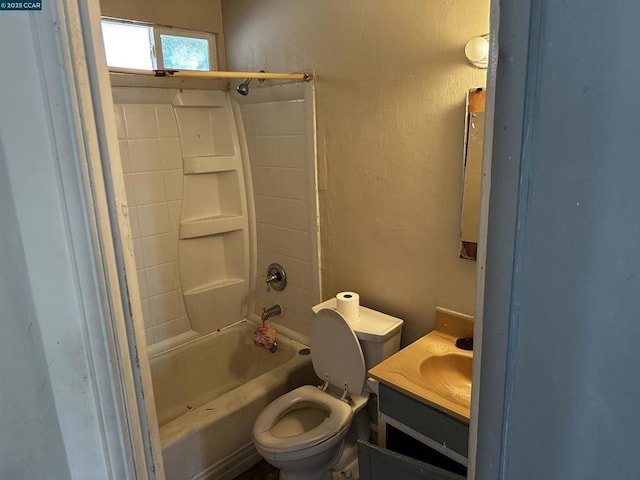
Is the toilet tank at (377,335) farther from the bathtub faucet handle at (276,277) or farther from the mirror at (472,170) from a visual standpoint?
the bathtub faucet handle at (276,277)

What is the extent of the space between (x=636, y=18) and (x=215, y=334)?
8.65 ft

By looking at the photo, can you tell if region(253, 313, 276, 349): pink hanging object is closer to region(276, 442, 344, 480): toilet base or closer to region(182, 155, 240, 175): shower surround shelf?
region(276, 442, 344, 480): toilet base

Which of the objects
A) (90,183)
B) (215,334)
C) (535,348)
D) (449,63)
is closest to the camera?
(535,348)

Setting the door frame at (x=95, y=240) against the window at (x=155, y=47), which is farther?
the window at (x=155, y=47)

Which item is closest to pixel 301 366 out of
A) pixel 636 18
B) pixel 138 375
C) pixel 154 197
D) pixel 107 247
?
pixel 154 197

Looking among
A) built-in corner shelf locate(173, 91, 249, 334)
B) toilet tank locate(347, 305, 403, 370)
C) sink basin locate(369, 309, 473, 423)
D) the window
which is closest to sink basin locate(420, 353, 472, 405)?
sink basin locate(369, 309, 473, 423)

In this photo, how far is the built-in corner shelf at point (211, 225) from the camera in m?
2.54

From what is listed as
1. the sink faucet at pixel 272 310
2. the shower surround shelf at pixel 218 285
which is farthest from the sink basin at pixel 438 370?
the shower surround shelf at pixel 218 285

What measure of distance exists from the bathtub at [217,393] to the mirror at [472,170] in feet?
3.66

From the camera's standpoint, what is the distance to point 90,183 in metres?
0.68

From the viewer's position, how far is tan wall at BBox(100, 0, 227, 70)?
7.08 feet

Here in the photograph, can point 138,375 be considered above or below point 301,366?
above

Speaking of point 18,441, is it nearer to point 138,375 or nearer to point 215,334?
point 138,375

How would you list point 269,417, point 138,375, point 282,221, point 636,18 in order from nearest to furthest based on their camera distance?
point 636,18 → point 138,375 → point 269,417 → point 282,221
